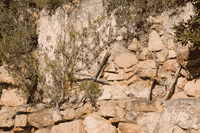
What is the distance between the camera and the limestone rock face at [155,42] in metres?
3.21

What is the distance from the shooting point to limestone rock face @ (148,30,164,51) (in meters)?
3.21

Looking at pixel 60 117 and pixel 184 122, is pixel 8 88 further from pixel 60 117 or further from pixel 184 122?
pixel 184 122

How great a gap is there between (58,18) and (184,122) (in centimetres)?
397

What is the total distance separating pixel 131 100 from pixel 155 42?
140 centimetres

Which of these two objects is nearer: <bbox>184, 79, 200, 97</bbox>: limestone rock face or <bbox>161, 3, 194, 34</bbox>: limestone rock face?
<bbox>184, 79, 200, 97</bbox>: limestone rock face

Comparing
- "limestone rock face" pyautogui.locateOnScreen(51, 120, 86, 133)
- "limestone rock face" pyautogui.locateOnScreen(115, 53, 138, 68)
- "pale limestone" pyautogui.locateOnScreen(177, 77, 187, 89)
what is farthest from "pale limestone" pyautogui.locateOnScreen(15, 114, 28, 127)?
"pale limestone" pyautogui.locateOnScreen(177, 77, 187, 89)

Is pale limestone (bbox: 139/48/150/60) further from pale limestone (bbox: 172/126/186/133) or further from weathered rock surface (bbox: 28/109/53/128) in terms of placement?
weathered rock surface (bbox: 28/109/53/128)

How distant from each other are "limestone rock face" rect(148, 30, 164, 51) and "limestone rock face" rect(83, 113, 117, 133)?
6.27ft

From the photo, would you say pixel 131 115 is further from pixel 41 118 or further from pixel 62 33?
pixel 62 33

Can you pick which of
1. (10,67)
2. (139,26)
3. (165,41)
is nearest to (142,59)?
(165,41)

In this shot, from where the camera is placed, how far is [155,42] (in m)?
3.26

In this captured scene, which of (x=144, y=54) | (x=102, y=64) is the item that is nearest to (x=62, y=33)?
(x=102, y=64)

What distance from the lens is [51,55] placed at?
416 cm

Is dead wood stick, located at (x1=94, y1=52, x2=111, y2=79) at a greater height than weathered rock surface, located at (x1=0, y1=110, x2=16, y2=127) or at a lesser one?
greater
